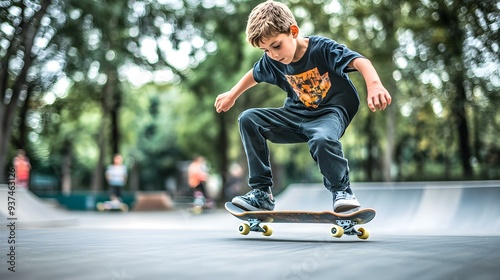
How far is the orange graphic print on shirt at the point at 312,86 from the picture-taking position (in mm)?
4625

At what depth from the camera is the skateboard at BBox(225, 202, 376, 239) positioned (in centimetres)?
433

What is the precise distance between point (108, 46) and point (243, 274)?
17976 millimetres

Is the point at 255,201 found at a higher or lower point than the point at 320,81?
lower

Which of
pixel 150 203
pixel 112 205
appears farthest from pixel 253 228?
pixel 150 203

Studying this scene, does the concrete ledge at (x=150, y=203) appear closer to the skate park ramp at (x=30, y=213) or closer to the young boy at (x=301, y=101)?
the skate park ramp at (x=30, y=213)

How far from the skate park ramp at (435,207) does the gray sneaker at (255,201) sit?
262 centimetres

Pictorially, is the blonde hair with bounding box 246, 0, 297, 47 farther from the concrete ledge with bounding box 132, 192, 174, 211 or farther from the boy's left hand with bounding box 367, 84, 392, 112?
the concrete ledge with bounding box 132, 192, 174, 211

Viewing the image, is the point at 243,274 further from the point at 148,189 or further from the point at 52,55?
the point at 148,189

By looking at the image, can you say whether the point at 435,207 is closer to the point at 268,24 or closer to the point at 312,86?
the point at 312,86

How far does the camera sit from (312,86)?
4664 mm

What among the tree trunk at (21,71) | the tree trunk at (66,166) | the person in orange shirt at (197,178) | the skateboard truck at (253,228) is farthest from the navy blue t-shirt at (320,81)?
the tree trunk at (66,166)

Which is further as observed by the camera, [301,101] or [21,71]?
[21,71]

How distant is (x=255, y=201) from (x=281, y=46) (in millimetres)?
1218

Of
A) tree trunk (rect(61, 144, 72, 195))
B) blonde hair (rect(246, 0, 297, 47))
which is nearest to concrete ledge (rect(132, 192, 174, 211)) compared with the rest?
tree trunk (rect(61, 144, 72, 195))
